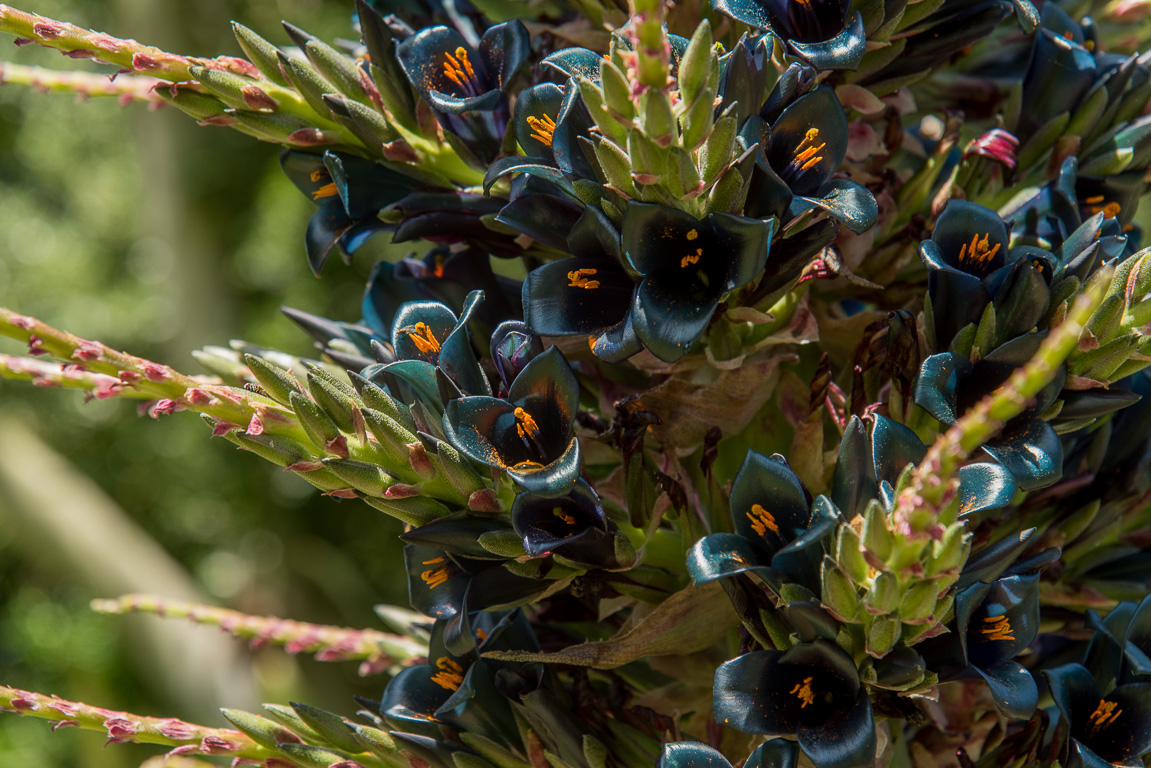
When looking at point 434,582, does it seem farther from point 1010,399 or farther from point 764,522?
point 1010,399

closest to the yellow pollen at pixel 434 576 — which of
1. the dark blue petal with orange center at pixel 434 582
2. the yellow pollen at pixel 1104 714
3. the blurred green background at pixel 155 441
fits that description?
the dark blue petal with orange center at pixel 434 582

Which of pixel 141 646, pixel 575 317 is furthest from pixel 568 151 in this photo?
pixel 141 646

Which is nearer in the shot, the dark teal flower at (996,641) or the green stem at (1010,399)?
the green stem at (1010,399)

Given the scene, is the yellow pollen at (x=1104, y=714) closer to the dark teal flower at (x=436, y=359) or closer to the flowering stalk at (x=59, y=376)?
the dark teal flower at (x=436, y=359)

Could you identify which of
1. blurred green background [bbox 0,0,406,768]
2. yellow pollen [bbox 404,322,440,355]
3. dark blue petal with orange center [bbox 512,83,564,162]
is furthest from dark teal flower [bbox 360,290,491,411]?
blurred green background [bbox 0,0,406,768]

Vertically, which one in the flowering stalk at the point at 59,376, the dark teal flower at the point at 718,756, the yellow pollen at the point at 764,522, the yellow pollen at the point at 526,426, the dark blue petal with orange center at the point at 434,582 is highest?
the flowering stalk at the point at 59,376

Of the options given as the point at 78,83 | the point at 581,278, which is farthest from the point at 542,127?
the point at 78,83

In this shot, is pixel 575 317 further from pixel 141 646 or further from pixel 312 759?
pixel 141 646
